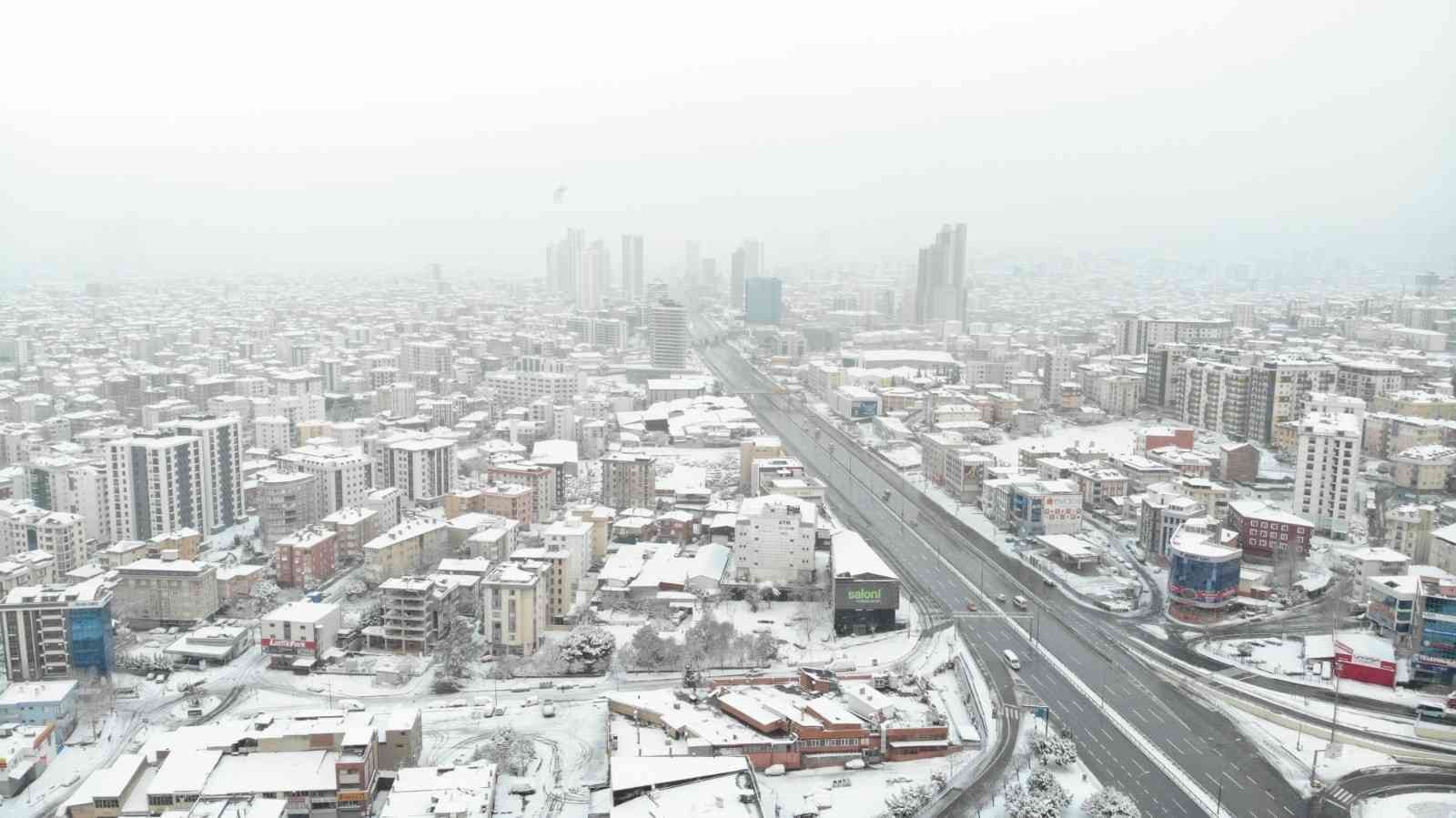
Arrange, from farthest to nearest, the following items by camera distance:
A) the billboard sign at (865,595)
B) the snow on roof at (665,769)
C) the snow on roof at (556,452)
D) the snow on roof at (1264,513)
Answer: the snow on roof at (556,452)
the snow on roof at (1264,513)
the billboard sign at (865,595)
the snow on roof at (665,769)

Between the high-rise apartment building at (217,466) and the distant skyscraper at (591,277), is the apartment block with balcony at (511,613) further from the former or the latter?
the distant skyscraper at (591,277)

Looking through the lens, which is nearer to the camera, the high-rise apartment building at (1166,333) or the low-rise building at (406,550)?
the low-rise building at (406,550)

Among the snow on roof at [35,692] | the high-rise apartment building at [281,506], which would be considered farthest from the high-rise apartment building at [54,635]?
the high-rise apartment building at [281,506]

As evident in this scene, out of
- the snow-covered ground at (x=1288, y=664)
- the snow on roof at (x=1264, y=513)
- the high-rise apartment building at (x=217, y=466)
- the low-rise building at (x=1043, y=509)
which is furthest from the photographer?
the high-rise apartment building at (x=217, y=466)

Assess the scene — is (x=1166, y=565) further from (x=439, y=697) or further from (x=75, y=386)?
(x=75, y=386)

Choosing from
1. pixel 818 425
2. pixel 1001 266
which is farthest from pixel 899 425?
pixel 1001 266

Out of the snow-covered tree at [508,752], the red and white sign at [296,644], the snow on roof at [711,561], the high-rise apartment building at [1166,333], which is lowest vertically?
the snow-covered tree at [508,752]
